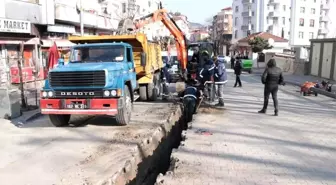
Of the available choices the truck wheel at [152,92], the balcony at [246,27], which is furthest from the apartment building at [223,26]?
the truck wheel at [152,92]

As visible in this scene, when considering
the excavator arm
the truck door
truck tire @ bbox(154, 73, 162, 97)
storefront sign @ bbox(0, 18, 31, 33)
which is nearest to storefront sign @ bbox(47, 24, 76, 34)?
storefront sign @ bbox(0, 18, 31, 33)

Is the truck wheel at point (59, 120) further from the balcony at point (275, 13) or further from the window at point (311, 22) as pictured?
the window at point (311, 22)

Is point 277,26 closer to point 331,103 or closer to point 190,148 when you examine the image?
point 331,103

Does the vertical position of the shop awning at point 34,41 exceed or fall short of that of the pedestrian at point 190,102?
it exceeds it

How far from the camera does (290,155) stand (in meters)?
6.32

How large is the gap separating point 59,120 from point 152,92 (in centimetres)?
488

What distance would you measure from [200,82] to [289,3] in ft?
240

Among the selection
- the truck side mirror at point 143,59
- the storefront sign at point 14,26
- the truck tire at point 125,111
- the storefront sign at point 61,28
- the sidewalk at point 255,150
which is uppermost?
the storefront sign at point 61,28

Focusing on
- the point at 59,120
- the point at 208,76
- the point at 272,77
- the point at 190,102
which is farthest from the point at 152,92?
the point at 272,77

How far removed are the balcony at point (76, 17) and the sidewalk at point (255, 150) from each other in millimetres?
14678

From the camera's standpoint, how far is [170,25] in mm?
15914

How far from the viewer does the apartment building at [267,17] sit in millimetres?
75125

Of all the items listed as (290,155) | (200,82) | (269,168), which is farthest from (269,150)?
(200,82)

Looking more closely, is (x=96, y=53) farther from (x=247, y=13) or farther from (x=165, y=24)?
(x=247, y=13)
